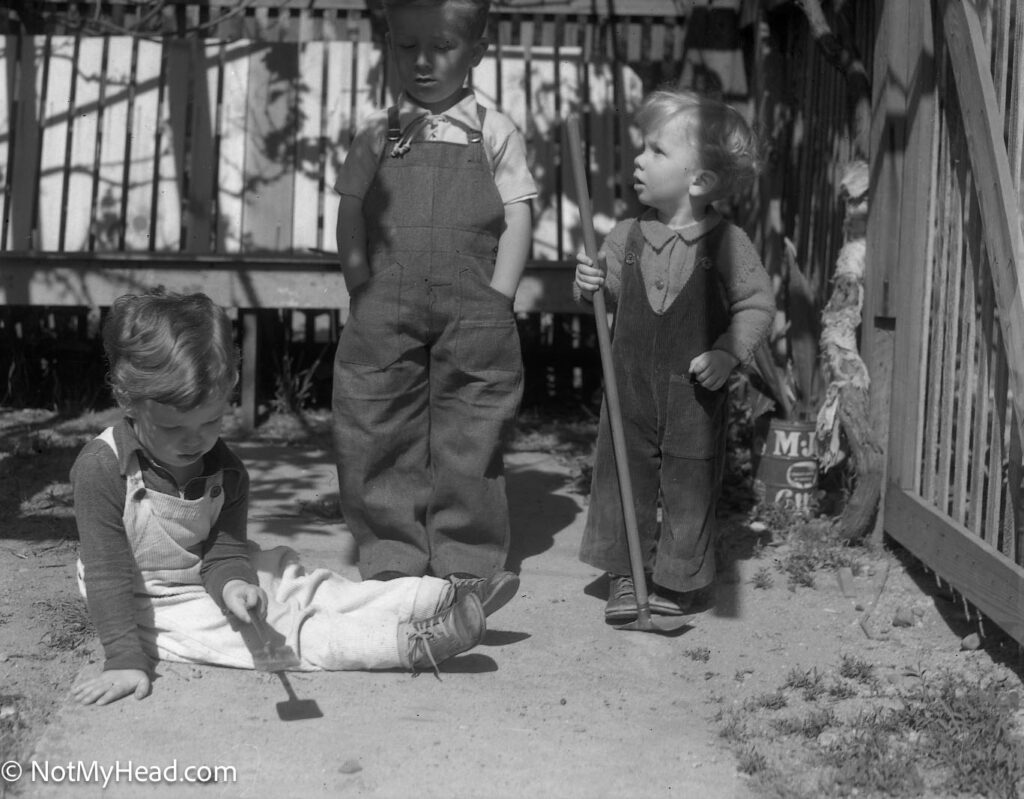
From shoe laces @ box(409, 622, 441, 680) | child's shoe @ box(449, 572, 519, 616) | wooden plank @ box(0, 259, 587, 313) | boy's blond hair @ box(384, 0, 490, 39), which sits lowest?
shoe laces @ box(409, 622, 441, 680)

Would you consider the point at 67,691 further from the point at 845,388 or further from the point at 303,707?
the point at 845,388

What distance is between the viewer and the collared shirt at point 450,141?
3957 millimetres

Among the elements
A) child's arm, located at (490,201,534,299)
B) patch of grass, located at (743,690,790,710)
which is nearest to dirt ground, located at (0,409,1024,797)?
patch of grass, located at (743,690,790,710)

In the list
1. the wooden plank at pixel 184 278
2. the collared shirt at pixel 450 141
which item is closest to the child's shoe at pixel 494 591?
the collared shirt at pixel 450 141

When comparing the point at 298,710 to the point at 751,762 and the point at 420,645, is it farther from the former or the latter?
the point at 751,762

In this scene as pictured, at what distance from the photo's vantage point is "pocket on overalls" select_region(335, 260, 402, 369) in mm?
3924

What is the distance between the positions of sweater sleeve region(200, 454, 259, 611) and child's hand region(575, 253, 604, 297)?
1.08 m

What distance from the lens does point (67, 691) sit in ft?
10.8

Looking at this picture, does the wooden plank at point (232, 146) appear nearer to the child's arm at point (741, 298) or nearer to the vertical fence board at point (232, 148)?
the vertical fence board at point (232, 148)

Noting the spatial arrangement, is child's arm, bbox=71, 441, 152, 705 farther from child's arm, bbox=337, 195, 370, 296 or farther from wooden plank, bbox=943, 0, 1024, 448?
wooden plank, bbox=943, 0, 1024, 448

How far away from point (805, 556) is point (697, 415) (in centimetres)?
86

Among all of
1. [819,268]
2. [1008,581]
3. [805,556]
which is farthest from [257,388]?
[1008,581]

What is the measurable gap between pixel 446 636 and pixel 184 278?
3579 mm

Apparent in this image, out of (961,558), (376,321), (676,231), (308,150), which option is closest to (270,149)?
(308,150)
